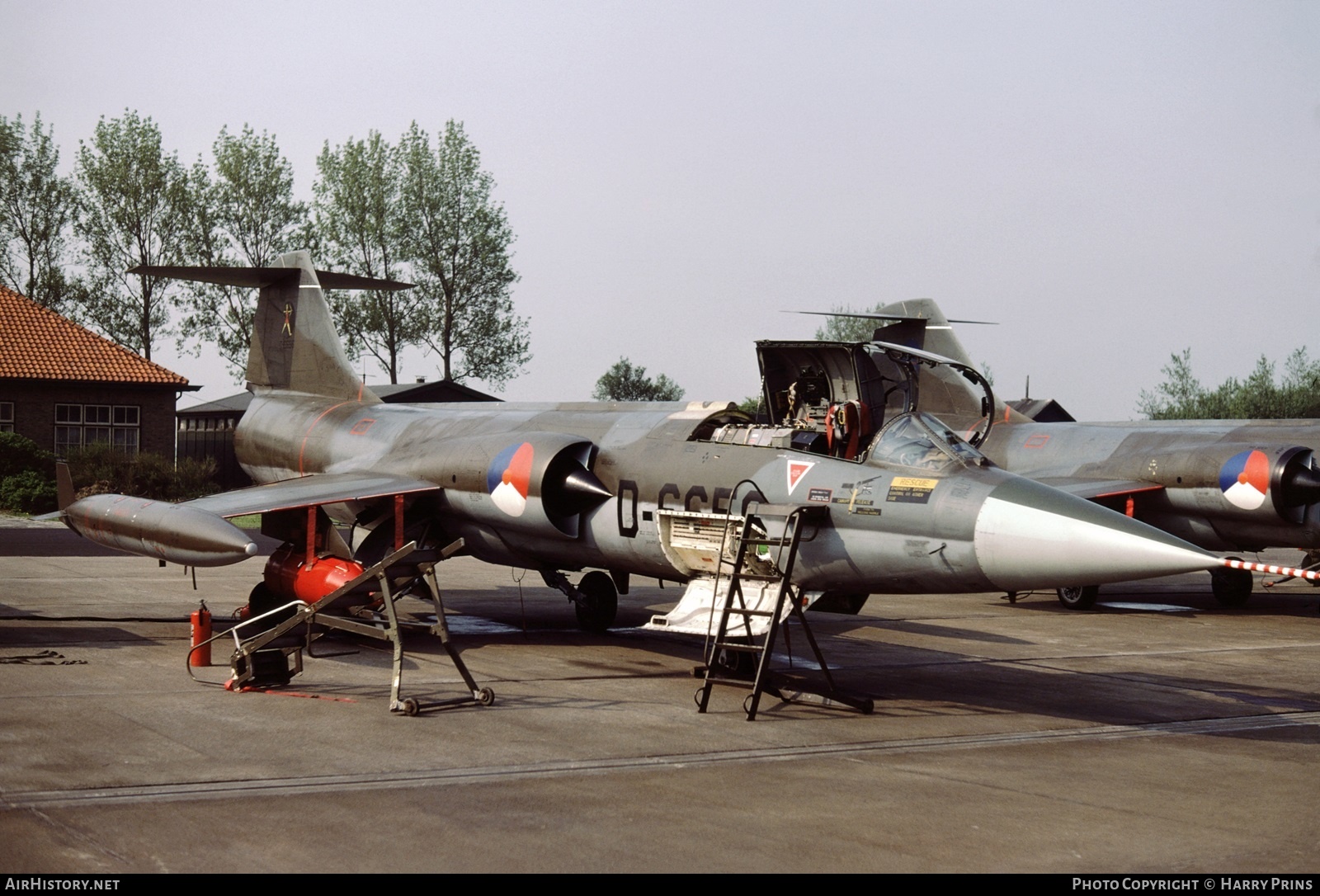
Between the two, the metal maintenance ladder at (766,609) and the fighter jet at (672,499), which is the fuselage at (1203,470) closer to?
the fighter jet at (672,499)

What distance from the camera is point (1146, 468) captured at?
2036 centimetres

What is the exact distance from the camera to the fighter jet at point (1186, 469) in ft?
62.1

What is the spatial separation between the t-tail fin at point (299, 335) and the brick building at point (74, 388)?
79.1 ft

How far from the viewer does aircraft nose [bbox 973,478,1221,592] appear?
9.06 metres

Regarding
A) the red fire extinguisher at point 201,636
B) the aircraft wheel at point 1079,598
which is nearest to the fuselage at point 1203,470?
the aircraft wheel at point 1079,598

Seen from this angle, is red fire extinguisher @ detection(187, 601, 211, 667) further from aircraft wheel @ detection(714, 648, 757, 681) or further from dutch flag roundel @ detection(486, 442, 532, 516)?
aircraft wheel @ detection(714, 648, 757, 681)

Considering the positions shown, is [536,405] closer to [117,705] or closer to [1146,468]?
[117,705]

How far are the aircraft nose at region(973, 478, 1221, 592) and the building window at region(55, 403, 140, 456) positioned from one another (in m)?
37.1

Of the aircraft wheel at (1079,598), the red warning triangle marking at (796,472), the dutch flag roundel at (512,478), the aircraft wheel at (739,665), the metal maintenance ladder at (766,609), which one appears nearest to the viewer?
the metal maintenance ladder at (766,609)

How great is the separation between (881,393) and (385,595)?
522cm

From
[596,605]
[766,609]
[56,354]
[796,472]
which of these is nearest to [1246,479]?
[596,605]

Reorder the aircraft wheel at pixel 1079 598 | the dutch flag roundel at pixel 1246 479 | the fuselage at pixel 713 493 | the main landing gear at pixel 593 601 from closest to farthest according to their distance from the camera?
the fuselage at pixel 713 493, the main landing gear at pixel 593 601, the dutch flag roundel at pixel 1246 479, the aircraft wheel at pixel 1079 598

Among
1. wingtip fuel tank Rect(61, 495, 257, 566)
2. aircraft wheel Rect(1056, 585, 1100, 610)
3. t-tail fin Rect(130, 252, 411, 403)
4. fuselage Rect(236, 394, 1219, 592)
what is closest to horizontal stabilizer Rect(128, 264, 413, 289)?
t-tail fin Rect(130, 252, 411, 403)

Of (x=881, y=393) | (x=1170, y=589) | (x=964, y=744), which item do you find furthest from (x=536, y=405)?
(x=1170, y=589)
